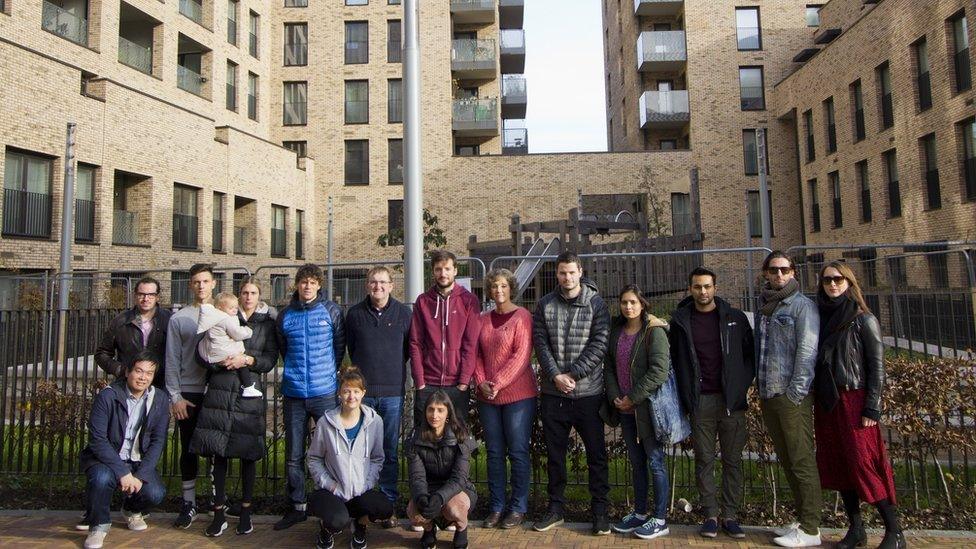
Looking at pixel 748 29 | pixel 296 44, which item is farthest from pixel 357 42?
pixel 748 29

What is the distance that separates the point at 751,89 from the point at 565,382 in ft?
92.9

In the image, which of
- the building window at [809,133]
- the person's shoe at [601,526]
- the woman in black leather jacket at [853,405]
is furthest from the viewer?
the building window at [809,133]

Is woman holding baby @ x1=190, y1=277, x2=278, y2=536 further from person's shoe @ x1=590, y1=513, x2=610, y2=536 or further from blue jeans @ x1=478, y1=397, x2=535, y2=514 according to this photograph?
person's shoe @ x1=590, y1=513, x2=610, y2=536

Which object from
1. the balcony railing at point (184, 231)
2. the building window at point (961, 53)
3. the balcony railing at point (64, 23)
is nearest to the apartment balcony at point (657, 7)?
the building window at point (961, 53)

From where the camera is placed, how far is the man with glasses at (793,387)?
4.65 meters

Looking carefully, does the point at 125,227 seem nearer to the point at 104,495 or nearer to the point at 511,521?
the point at 104,495

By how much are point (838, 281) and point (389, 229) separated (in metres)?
26.3

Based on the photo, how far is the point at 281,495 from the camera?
6.09m

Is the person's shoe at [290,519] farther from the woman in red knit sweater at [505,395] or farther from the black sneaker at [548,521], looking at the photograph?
the black sneaker at [548,521]

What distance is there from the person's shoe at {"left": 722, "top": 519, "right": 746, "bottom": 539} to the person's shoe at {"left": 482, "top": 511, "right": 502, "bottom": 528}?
5.59 feet

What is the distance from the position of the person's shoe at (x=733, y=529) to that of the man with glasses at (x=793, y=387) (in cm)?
25

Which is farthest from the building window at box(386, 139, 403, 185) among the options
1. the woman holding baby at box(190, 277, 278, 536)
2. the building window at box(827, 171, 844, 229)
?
the woman holding baby at box(190, 277, 278, 536)

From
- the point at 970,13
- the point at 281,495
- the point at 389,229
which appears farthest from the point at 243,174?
the point at 970,13

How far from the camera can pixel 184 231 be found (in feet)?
77.0
